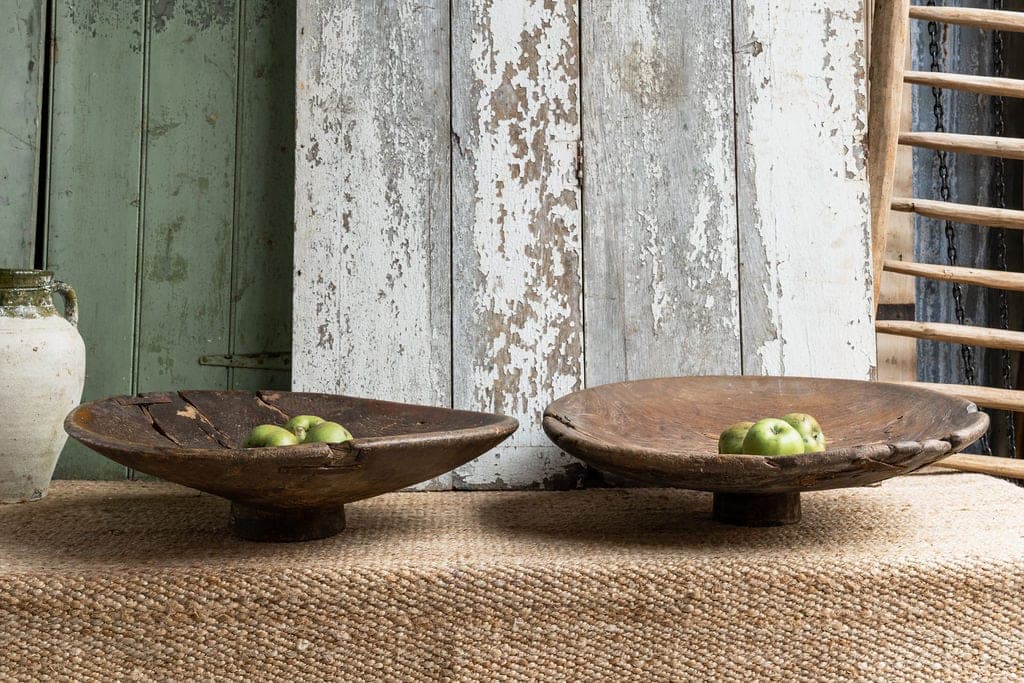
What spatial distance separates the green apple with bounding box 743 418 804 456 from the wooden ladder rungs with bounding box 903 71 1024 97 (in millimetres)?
918

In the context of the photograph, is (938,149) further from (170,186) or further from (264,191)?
(170,186)

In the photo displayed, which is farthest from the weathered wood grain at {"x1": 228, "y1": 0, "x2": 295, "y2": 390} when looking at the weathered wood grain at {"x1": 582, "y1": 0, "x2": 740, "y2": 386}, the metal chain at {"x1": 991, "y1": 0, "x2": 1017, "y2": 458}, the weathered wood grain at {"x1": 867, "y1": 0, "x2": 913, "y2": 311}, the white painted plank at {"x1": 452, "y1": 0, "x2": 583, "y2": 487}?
the metal chain at {"x1": 991, "y1": 0, "x2": 1017, "y2": 458}

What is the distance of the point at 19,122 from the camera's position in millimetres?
1510

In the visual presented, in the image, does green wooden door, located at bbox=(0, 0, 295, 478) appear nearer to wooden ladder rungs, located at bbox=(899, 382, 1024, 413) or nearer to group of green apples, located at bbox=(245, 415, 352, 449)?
group of green apples, located at bbox=(245, 415, 352, 449)

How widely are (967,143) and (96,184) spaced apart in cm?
168

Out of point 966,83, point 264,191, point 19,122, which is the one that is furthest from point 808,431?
point 19,122

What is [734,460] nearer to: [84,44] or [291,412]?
[291,412]

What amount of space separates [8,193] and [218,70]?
0.43 metres

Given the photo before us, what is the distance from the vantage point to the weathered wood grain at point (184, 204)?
1.53 meters

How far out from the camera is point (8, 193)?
4.94ft

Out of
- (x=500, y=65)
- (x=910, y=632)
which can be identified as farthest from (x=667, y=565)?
(x=500, y=65)

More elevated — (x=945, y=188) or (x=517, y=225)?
(x=945, y=188)

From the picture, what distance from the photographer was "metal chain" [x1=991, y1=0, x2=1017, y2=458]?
1922 millimetres

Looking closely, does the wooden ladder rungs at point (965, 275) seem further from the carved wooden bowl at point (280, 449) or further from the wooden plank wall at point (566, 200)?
the carved wooden bowl at point (280, 449)
